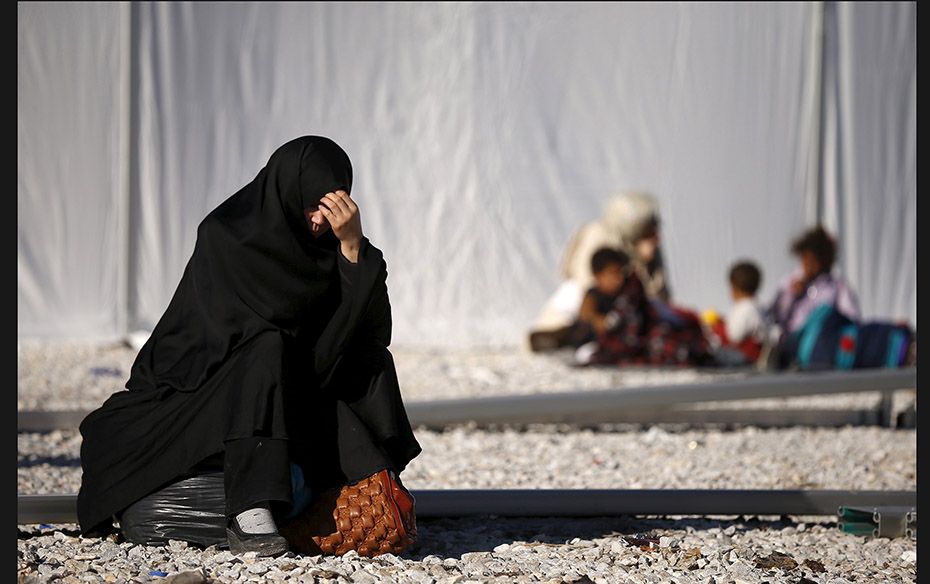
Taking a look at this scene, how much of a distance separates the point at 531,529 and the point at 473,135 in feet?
21.2

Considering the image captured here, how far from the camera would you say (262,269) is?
2.89 meters

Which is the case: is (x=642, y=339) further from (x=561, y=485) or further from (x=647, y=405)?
(x=561, y=485)

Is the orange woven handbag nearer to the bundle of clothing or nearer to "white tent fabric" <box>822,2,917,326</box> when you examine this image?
the bundle of clothing

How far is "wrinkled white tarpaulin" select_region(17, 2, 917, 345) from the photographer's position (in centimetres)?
936

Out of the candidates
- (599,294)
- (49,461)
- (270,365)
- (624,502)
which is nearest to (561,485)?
(624,502)

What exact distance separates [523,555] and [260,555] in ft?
2.10

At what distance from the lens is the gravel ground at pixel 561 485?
9.37 feet

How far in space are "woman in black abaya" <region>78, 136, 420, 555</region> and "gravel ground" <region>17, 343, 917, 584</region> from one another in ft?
0.63

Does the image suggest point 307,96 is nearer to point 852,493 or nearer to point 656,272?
point 656,272

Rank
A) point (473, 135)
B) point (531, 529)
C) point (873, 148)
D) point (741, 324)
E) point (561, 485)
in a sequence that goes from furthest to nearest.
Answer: point (873, 148) → point (473, 135) → point (741, 324) → point (561, 485) → point (531, 529)

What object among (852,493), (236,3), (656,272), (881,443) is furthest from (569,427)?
(236,3)

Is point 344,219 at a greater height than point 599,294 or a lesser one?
greater

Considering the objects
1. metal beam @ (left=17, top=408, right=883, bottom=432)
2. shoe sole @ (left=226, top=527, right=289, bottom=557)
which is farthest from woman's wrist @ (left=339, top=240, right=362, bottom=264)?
metal beam @ (left=17, top=408, right=883, bottom=432)

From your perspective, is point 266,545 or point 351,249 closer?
point 266,545
